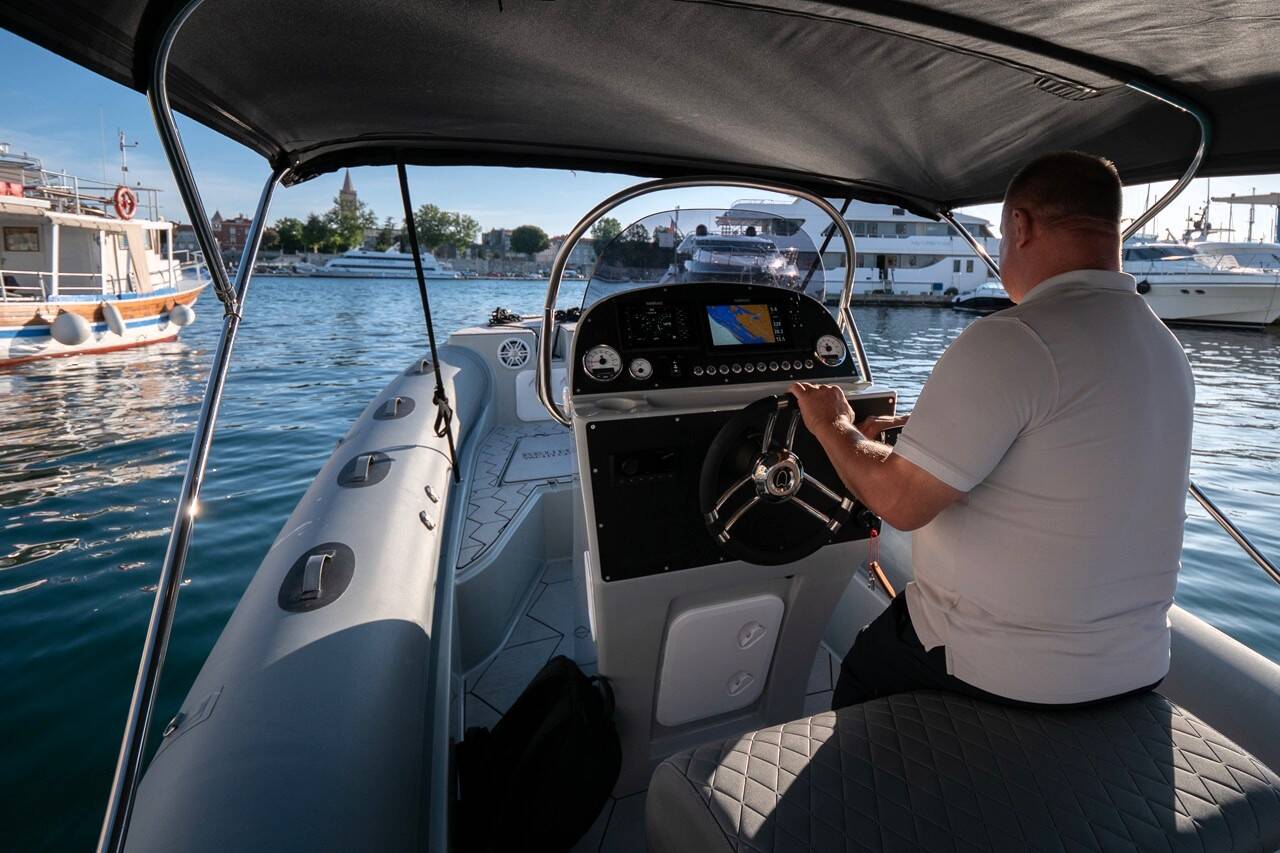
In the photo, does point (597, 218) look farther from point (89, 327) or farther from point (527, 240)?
point (527, 240)

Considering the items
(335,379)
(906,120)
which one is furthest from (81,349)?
(906,120)

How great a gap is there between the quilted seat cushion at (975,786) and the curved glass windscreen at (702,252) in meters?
1.06

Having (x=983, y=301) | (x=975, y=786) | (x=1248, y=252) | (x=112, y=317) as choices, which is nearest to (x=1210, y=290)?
(x=1248, y=252)

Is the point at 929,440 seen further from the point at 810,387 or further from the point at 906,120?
the point at 906,120

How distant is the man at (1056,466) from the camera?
2.78 ft

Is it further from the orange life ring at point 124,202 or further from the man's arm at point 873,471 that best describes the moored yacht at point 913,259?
the man's arm at point 873,471

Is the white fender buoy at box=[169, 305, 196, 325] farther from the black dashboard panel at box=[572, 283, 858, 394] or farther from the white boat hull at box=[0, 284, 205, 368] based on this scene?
the black dashboard panel at box=[572, 283, 858, 394]

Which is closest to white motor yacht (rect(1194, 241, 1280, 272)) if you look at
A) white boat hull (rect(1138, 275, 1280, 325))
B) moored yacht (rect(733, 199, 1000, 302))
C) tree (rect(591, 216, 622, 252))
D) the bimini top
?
white boat hull (rect(1138, 275, 1280, 325))

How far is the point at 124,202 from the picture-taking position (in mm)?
12523

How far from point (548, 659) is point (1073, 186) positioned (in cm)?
190

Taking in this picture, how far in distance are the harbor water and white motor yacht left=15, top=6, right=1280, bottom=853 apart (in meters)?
0.53

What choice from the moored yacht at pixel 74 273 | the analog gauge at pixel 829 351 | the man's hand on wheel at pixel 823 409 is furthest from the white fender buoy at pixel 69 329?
the man's hand on wheel at pixel 823 409

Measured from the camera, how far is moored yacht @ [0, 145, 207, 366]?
9.88 meters

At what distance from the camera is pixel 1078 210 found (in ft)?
3.03
